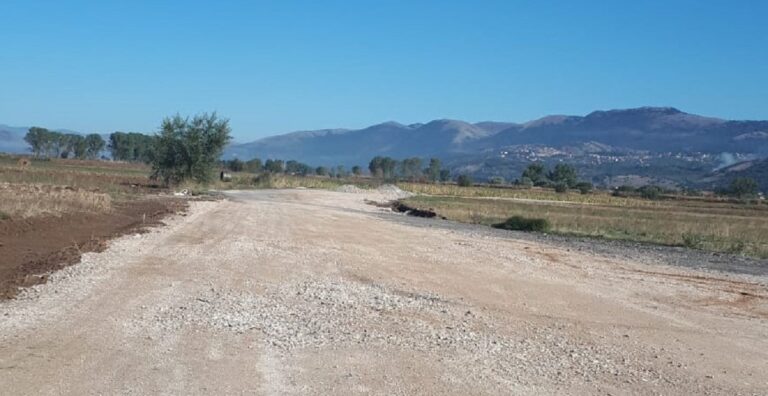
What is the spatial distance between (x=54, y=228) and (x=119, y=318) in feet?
44.6

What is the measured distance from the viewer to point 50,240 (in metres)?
20.9

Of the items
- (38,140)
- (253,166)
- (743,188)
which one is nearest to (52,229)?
(743,188)

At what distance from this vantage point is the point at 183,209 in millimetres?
39812

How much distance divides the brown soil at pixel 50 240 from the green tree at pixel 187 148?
110 ft

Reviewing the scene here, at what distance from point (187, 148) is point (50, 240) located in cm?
4577

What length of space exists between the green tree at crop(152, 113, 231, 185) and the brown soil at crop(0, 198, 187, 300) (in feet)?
110

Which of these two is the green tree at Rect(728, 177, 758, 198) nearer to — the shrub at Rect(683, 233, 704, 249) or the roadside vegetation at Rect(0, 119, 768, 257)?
the roadside vegetation at Rect(0, 119, 768, 257)

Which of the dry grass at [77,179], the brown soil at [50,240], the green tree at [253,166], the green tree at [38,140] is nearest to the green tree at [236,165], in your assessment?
the green tree at [253,166]

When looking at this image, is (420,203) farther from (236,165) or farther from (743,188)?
(236,165)

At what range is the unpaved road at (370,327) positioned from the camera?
8570 millimetres

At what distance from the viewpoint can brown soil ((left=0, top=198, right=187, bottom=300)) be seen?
1492 cm

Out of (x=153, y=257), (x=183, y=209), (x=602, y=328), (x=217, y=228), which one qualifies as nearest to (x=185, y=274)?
(x=153, y=257)

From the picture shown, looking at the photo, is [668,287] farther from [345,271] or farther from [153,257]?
[153,257]

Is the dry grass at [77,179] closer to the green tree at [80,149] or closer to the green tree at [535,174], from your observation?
the green tree at [80,149]
